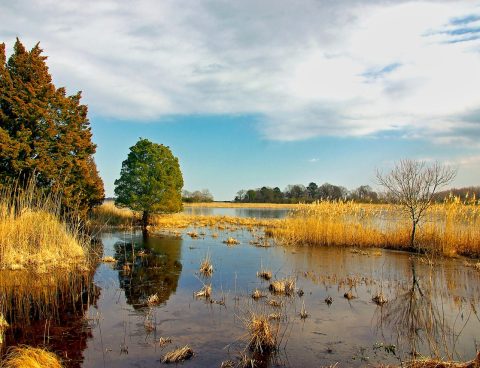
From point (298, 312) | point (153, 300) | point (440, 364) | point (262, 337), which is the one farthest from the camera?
point (153, 300)

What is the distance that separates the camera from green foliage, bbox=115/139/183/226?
28125 millimetres

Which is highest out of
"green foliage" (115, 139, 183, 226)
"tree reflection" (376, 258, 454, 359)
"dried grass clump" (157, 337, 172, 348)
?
"green foliage" (115, 139, 183, 226)

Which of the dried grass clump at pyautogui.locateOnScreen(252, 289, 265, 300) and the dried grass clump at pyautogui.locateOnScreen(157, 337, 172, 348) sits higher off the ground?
the dried grass clump at pyautogui.locateOnScreen(252, 289, 265, 300)

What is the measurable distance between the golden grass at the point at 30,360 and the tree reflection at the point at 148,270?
361cm

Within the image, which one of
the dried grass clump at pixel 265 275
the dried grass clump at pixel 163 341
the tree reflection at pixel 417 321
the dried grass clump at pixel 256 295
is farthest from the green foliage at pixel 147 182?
the dried grass clump at pixel 163 341

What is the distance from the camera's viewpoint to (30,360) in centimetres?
538

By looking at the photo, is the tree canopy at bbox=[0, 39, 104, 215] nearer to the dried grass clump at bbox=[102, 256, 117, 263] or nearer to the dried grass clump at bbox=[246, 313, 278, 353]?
the dried grass clump at bbox=[102, 256, 117, 263]

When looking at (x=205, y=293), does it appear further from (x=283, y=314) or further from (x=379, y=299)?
(x=379, y=299)

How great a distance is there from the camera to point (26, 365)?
17.3 ft

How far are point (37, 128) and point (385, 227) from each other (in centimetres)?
1789

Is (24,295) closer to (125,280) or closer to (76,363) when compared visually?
(125,280)

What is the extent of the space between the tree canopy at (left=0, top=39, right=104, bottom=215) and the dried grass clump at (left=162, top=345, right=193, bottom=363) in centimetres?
1253

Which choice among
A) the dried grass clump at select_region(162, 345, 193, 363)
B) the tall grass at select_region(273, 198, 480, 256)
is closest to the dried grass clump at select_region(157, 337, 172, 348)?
the dried grass clump at select_region(162, 345, 193, 363)

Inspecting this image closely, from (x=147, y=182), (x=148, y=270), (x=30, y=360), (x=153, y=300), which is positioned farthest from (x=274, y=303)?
(x=147, y=182)
